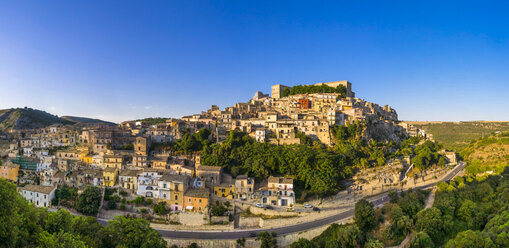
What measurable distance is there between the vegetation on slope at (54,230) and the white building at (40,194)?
13.4 meters

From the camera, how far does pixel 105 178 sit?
34438mm

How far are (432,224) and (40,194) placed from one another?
42.0 meters

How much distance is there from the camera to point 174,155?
4100 cm

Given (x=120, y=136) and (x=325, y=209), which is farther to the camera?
(x=120, y=136)

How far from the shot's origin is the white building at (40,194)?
33.2 meters

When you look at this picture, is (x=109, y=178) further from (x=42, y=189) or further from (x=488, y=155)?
(x=488, y=155)

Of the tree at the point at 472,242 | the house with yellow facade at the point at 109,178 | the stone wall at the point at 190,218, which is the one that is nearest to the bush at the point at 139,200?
the stone wall at the point at 190,218

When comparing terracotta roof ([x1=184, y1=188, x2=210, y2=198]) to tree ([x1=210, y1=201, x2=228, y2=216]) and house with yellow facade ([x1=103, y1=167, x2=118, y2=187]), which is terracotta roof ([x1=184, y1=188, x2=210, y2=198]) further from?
house with yellow facade ([x1=103, y1=167, x2=118, y2=187])

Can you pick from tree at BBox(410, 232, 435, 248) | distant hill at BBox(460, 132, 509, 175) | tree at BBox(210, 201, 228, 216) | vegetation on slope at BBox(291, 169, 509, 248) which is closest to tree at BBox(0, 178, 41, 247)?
tree at BBox(210, 201, 228, 216)

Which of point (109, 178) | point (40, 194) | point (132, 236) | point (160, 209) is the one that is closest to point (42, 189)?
point (40, 194)

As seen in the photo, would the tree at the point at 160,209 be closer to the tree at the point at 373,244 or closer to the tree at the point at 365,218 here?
the tree at the point at 365,218

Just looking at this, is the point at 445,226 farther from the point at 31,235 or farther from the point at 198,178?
the point at 31,235

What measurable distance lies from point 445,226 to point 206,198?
73.9 feet

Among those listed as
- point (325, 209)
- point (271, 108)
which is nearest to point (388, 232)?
point (325, 209)
